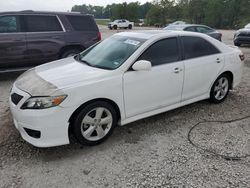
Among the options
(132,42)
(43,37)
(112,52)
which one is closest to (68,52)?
(43,37)

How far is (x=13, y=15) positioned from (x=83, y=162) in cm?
506

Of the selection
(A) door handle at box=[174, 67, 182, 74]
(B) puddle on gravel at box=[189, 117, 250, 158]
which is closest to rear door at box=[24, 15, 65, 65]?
(A) door handle at box=[174, 67, 182, 74]

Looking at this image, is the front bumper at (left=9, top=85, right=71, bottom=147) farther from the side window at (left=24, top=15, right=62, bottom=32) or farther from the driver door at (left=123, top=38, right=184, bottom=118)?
the side window at (left=24, top=15, right=62, bottom=32)

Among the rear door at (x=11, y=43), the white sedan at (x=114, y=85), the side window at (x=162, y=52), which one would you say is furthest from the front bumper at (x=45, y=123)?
the rear door at (x=11, y=43)

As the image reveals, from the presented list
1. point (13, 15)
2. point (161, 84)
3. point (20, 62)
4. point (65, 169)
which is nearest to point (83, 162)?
point (65, 169)

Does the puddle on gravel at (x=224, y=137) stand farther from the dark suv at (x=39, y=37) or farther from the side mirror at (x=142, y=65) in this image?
the dark suv at (x=39, y=37)

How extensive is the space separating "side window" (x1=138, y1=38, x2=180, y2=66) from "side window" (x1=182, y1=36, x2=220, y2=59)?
234 mm

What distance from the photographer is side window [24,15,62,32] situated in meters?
6.77

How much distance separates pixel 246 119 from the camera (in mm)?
4414

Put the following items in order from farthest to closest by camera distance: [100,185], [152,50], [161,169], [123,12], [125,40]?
1. [123,12]
2. [125,40]
3. [152,50]
4. [161,169]
5. [100,185]

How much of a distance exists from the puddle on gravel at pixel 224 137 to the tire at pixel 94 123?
126 centimetres

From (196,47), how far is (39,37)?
14.3ft

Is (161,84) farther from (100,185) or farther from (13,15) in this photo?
(13,15)

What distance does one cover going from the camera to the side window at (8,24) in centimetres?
643
